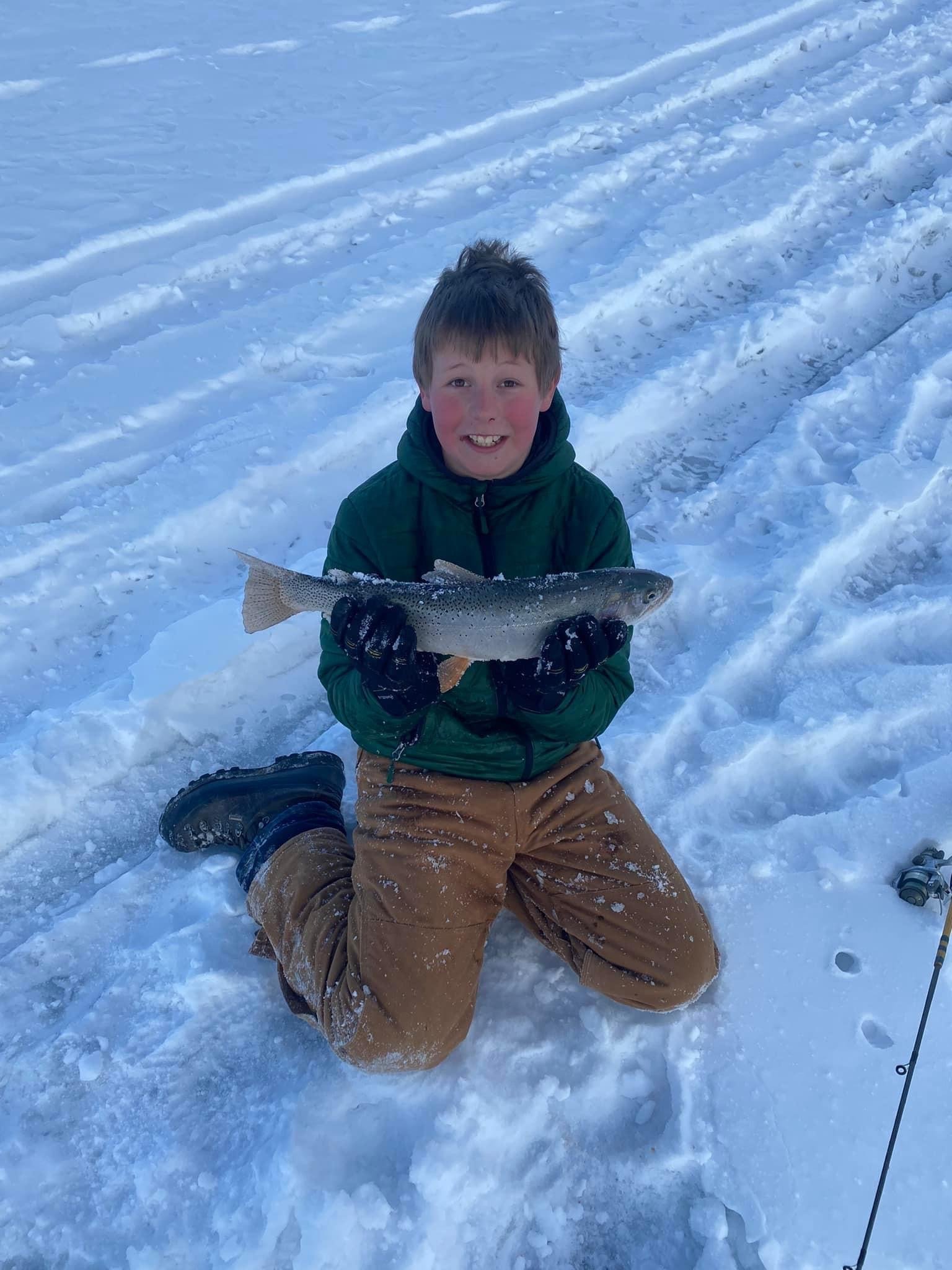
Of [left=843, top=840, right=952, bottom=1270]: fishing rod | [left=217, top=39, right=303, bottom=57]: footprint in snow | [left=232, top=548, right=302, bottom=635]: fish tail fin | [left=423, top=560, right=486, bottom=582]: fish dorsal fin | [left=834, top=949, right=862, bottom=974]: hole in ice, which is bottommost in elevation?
[left=834, top=949, right=862, bottom=974]: hole in ice

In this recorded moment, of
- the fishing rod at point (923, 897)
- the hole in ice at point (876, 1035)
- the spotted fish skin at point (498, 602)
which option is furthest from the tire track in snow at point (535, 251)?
the hole in ice at point (876, 1035)

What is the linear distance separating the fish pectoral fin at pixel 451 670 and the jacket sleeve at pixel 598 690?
0.26 m

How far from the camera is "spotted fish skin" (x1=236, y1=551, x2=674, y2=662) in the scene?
2668 millimetres

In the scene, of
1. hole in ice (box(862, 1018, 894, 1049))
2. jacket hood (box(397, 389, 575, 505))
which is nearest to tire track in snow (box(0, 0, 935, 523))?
jacket hood (box(397, 389, 575, 505))

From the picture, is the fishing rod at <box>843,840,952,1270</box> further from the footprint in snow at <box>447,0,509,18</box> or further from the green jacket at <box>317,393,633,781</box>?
the footprint in snow at <box>447,0,509,18</box>

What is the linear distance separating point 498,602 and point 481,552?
1.42ft

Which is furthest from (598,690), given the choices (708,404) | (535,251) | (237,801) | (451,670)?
(535,251)

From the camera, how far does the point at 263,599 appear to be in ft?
9.70

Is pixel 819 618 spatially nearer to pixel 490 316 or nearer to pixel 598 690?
pixel 598 690

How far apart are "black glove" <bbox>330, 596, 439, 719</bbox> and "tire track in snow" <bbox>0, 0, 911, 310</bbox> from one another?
13.5 feet

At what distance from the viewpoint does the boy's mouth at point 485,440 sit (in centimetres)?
282

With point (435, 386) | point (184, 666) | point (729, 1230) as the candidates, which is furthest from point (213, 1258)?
point (435, 386)

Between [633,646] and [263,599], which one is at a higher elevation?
[263,599]

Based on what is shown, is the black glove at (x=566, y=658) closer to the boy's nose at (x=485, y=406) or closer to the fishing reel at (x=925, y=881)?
the boy's nose at (x=485, y=406)
